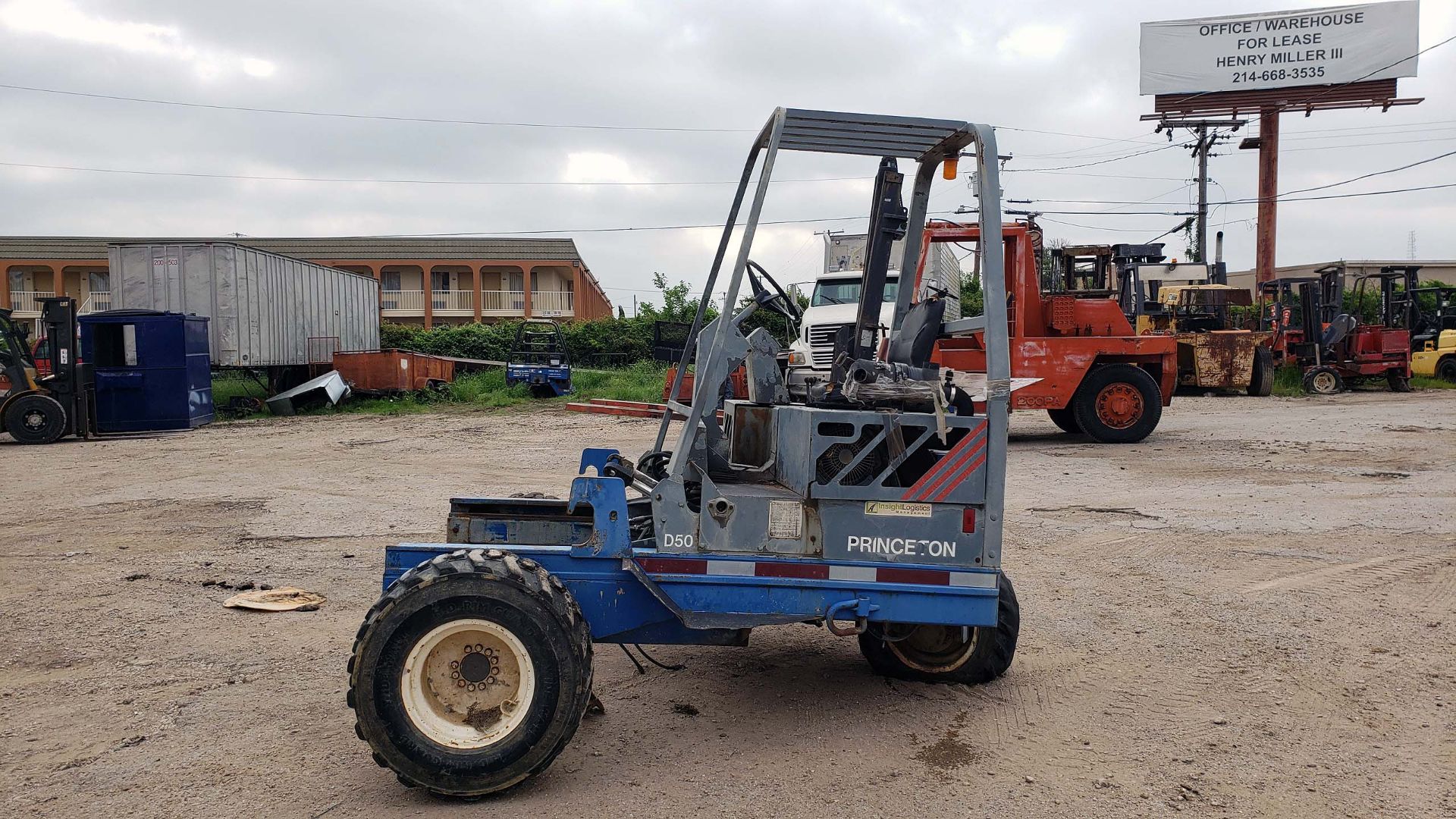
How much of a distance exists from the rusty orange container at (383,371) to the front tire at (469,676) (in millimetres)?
20768

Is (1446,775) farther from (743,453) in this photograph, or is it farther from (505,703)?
(505,703)

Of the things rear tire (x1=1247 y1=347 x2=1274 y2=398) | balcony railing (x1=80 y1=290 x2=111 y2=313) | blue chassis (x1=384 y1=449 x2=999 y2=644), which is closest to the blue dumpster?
Answer: balcony railing (x1=80 y1=290 x2=111 y2=313)

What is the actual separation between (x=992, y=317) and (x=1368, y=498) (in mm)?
7911

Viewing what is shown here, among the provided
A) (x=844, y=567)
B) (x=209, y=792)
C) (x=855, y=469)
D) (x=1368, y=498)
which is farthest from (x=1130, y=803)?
(x=1368, y=498)

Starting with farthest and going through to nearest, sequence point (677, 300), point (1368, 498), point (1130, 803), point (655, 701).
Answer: point (677, 300), point (1368, 498), point (655, 701), point (1130, 803)

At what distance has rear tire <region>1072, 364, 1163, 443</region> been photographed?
1530cm

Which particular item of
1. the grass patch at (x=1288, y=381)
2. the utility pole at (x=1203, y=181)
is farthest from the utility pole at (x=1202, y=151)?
the grass patch at (x=1288, y=381)

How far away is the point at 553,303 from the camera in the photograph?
48.9 meters

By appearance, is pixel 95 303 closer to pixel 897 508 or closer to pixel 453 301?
pixel 453 301

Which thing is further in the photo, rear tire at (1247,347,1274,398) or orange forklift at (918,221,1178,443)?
rear tire at (1247,347,1274,398)

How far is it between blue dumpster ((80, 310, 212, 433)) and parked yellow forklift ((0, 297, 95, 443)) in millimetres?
379

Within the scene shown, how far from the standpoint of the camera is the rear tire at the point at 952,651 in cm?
521

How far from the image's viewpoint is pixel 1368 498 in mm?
10344

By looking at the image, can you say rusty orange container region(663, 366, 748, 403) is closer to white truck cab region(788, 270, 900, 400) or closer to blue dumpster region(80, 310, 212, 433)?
white truck cab region(788, 270, 900, 400)
